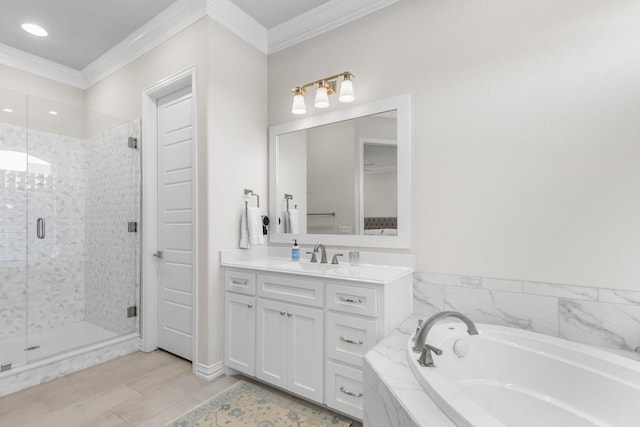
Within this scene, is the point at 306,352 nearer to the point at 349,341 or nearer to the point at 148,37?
the point at 349,341

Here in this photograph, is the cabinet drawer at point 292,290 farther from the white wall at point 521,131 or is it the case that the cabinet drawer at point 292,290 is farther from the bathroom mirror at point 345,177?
the white wall at point 521,131

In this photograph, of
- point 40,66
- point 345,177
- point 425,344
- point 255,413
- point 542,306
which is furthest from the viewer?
point 40,66

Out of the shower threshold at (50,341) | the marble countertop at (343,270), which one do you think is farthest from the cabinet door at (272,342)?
the shower threshold at (50,341)

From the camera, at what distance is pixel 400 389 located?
1183mm

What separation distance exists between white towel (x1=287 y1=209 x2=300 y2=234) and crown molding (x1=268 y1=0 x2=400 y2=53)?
148 cm

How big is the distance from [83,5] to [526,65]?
3.22 meters

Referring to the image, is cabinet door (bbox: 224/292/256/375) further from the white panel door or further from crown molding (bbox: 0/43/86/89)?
crown molding (bbox: 0/43/86/89)

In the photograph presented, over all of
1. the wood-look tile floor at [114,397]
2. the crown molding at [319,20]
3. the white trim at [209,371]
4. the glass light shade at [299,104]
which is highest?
the crown molding at [319,20]

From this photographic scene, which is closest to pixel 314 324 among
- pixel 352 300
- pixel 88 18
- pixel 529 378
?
pixel 352 300

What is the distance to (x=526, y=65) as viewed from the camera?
174 cm

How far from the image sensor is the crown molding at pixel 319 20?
7.50 feet

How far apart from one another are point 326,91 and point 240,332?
1.91m

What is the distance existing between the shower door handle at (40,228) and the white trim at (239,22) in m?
2.38

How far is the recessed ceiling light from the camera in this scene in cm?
267
